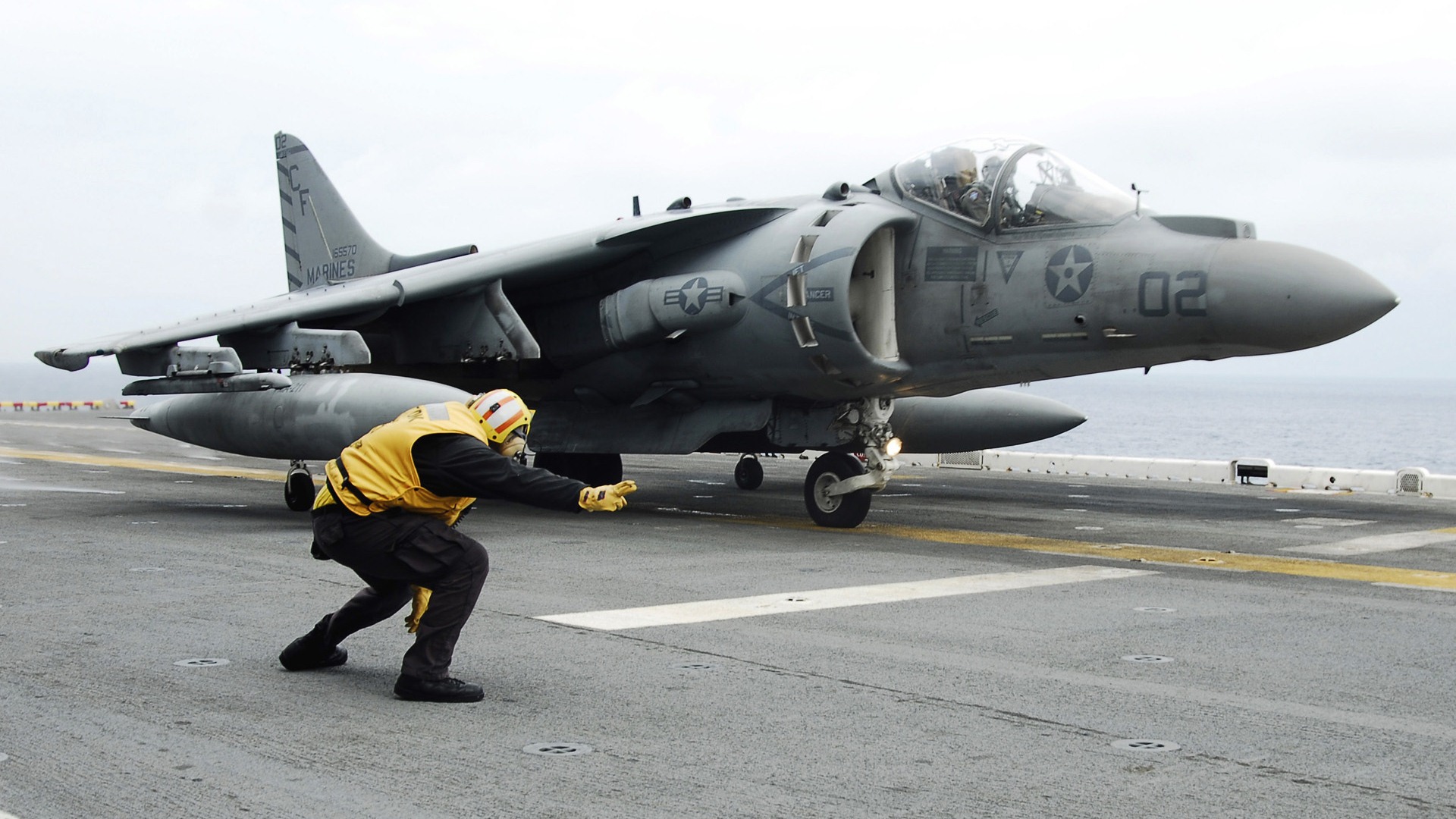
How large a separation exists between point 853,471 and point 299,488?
19.2 ft

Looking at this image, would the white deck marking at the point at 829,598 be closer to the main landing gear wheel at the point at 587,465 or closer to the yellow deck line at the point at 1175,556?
the yellow deck line at the point at 1175,556

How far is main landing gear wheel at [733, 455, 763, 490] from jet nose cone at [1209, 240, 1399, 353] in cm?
884

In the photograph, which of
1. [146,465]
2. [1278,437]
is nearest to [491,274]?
[146,465]

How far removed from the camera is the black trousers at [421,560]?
5750 mm

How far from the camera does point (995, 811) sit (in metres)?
4.18

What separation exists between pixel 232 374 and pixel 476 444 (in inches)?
359

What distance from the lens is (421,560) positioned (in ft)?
19.0

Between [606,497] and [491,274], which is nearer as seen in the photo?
[606,497]

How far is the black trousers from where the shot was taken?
5.75 m

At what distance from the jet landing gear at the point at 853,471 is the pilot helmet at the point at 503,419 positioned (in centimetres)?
750

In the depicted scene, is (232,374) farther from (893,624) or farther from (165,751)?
(165,751)

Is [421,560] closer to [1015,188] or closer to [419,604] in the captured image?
[419,604]

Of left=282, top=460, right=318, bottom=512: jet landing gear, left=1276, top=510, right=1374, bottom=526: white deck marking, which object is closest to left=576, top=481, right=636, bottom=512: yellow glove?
left=282, top=460, right=318, bottom=512: jet landing gear

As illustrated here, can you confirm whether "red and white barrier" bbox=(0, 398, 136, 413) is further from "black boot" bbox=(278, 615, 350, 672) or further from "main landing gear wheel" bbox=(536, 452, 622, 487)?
"black boot" bbox=(278, 615, 350, 672)
